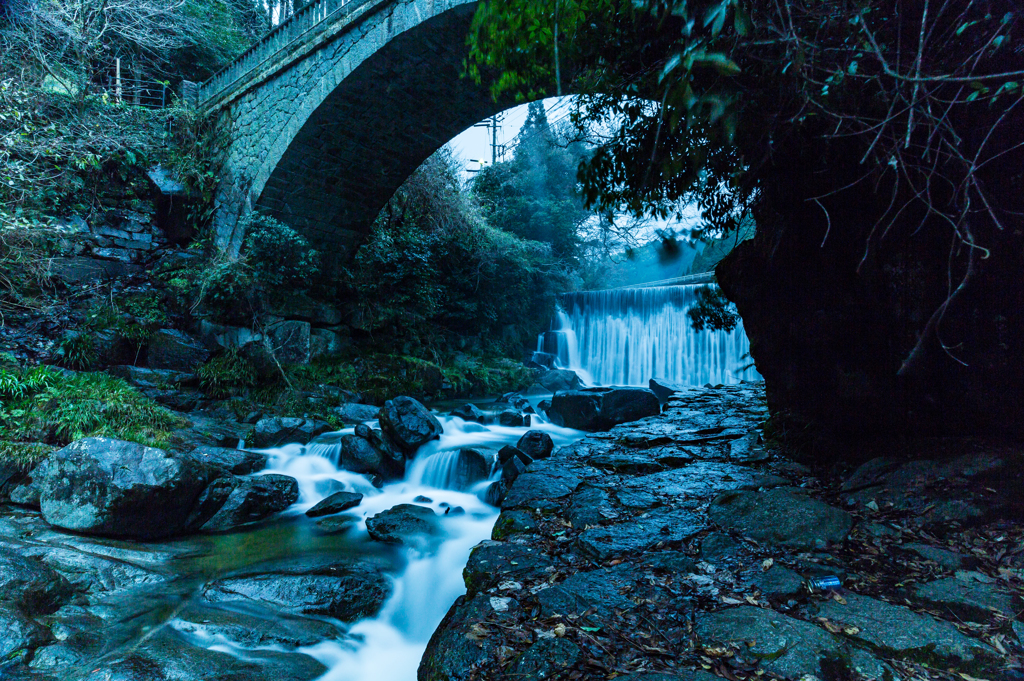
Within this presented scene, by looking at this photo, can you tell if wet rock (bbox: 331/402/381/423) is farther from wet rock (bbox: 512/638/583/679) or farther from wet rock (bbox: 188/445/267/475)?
wet rock (bbox: 512/638/583/679)

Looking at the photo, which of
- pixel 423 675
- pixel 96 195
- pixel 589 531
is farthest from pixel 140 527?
pixel 96 195

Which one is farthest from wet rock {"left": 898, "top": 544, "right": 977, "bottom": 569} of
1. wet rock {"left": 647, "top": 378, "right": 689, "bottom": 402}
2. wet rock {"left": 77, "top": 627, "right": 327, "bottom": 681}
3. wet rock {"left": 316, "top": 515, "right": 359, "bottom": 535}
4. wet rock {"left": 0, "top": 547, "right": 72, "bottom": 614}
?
wet rock {"left": 647, "top": 378, "right": 689, "bottom": 402}

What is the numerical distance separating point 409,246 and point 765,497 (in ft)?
30.5

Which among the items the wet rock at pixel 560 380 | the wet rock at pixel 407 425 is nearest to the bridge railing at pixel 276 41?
the wet rock at pixel 407 425

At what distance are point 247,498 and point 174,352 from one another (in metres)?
4.32

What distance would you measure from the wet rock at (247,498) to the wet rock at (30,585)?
1.33 meters

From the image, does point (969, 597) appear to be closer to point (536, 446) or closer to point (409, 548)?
point (409, 548)

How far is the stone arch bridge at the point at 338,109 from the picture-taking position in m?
6.42

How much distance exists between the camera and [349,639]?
8.98ft

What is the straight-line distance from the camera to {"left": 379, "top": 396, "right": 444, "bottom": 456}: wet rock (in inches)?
227

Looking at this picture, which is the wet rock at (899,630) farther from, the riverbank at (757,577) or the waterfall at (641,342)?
the waterfall at (641,342)

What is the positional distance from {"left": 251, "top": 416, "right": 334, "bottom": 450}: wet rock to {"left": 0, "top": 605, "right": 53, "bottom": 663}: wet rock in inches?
144

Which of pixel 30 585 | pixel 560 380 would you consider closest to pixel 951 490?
pixel 30 585

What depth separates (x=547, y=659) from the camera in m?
1.48
